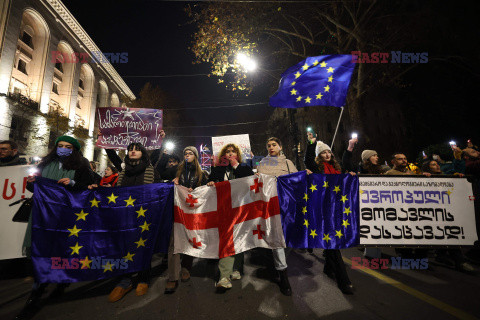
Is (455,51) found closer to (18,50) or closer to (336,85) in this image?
(336,85)

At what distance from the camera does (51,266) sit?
275 cm

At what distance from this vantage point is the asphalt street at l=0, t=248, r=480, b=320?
2375 millimetres

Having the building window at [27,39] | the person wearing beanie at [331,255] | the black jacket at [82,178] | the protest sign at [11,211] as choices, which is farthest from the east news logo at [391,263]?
the building window at [27,39]

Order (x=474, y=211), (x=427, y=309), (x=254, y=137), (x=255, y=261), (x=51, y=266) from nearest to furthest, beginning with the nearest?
(x=427, y=309)
(x=51, y=266)
(x=474, y=211)
(x=255, y=261)
(x=254, y=137)

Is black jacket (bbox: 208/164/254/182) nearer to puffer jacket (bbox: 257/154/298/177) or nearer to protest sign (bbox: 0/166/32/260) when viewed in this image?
puffer jacket (bbox: 257/154/298/177)

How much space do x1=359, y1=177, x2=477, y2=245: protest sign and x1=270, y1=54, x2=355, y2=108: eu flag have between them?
169 centimetres

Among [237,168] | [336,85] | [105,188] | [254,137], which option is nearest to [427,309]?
[237,168]

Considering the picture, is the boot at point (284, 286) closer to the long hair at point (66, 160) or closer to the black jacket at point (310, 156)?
the black jacket at point (310, 156)

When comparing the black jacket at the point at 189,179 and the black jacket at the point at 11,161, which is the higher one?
the black jacket at the point at 11,161

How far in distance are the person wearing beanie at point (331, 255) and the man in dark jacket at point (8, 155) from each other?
5039mm

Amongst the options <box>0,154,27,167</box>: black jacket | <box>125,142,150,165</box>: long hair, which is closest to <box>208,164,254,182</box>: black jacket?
<box>125,142,150,165</box>: long hair

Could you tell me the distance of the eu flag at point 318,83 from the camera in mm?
4180

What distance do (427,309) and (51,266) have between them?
4492 millimetres

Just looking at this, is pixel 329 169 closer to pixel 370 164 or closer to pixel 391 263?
pixel 370 164
